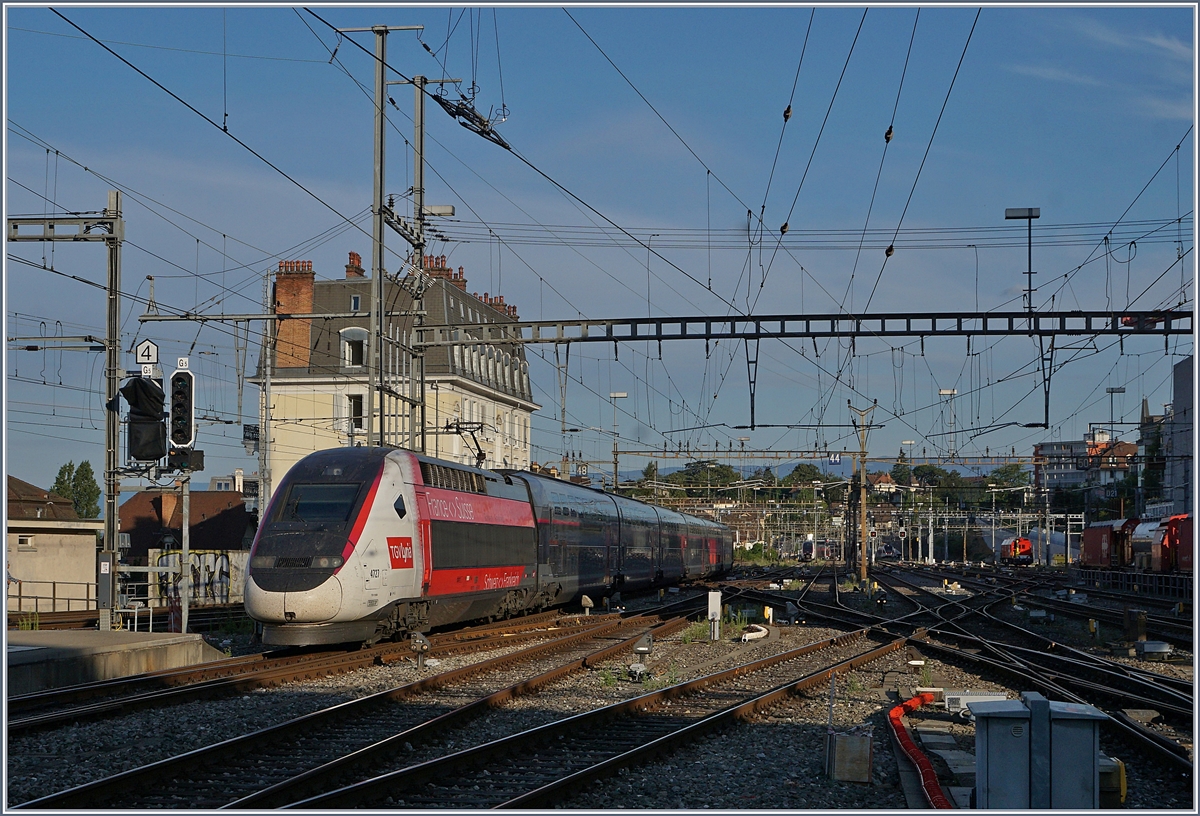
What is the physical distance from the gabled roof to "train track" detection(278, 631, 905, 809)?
30.7 m

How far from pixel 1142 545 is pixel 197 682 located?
4316 cm

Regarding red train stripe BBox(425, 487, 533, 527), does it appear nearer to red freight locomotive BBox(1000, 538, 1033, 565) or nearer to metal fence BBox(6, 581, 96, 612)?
metal fence BBox(6, 581, 96, 612)

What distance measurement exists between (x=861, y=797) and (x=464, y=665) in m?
9.64

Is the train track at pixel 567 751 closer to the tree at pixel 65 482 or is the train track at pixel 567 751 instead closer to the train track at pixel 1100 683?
the train track at pixel 1100 683

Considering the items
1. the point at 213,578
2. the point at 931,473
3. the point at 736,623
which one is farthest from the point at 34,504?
the point at 931,473

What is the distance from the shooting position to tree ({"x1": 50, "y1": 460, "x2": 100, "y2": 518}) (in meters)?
107

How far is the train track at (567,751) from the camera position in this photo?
8883 millimetres

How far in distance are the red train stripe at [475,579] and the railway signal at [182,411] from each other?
16.4ft

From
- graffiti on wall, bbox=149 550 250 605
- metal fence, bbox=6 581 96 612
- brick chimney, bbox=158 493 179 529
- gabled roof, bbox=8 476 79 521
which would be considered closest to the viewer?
metal fence, bbox=6 581 96 612

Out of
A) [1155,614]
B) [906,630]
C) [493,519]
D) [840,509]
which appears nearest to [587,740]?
[493,519]

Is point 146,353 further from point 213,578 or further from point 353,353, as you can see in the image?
point 353,353

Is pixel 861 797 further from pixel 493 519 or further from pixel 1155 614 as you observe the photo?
pixel 1155 614

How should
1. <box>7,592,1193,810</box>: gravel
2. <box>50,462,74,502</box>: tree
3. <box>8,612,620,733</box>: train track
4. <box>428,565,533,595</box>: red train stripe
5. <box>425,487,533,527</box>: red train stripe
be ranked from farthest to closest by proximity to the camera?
<box>50,462,74,502</box>: tree → <box>428,565,533,595</box>: red train stripe → <box>425,487,533,527</box>: red train stripe → <box>8,612,620,733</box>: train track → <box>7,592,1193,810</box>: gravel

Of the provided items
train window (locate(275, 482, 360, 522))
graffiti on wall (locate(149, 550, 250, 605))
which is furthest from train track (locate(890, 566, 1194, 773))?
graffiti on wall (locate(149, 550, 250, 605))
